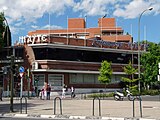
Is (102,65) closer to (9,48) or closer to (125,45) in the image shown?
(125,45)

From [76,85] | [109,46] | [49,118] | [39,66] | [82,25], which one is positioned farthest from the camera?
[82,25]

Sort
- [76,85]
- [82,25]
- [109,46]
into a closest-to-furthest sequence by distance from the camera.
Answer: [76,85], [109,46], [82,25]

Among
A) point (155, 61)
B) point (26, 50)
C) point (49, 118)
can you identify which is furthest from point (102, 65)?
point (49, 118)

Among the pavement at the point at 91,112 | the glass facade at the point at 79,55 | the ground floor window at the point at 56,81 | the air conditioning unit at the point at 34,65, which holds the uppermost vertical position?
the glass facade at the point at 79,55

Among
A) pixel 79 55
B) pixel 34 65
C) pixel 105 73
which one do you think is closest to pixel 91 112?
pixel 34 65

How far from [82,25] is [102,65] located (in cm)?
5105

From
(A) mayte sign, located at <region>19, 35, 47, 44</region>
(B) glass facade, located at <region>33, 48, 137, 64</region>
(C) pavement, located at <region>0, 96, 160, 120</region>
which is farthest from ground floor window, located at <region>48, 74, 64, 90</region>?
(C) pavement, located at <region>0, 96, 160, 120</region>

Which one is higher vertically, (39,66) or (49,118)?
(39,66)

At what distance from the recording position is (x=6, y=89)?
57.6m

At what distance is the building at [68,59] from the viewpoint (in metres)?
55.8

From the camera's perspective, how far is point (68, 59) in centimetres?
5762

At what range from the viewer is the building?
55.8 metres

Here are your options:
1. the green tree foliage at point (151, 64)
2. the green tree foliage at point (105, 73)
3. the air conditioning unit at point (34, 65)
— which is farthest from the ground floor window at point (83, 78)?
the green tree foliage at point (151, 64)

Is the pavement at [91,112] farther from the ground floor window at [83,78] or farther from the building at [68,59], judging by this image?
the ground floor window at [83,78]
